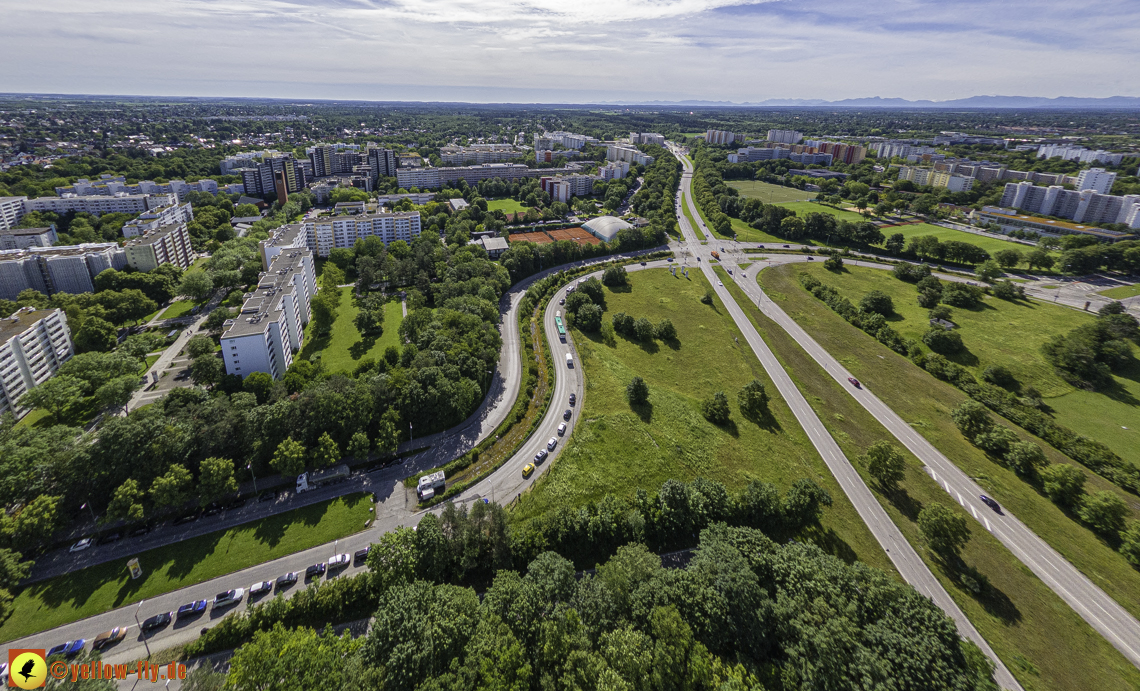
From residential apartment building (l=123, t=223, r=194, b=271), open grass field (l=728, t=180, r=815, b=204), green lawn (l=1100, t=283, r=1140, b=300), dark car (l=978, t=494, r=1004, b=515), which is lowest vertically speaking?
dark car (l=978, t=494, r=1004, b=515)

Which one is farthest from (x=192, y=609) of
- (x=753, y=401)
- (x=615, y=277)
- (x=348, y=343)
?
(x=615, y=277)

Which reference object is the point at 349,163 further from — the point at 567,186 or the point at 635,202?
the point at 635,202

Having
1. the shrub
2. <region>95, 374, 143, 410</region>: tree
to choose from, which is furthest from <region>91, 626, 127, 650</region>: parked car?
the shrub

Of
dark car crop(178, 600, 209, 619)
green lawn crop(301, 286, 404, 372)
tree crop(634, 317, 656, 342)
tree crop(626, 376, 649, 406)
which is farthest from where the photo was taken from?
tree crop(634, 317, 656, 342)

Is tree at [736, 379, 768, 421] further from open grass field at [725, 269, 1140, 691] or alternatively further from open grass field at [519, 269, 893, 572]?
open grass field at [725, 269, 1140, 691]

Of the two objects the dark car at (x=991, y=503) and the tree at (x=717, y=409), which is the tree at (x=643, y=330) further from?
the dark car at (x=991, y=503)

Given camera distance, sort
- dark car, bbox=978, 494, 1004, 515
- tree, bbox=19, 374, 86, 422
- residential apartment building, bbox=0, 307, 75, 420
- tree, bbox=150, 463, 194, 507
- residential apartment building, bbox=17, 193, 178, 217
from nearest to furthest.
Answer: tree, bbox=150, 463, 194, 507 → dark car, bbox=978, 494, 1004, 515 → tree, bbox=19, 374, 86, 422 → residential apartment building, bbox=0, 307, 75, 420 → residential apartment building, bbox=17, 193, 178, 217

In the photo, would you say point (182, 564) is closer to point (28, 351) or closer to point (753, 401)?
point (28, 351)

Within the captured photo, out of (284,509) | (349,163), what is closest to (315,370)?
(284,509)
